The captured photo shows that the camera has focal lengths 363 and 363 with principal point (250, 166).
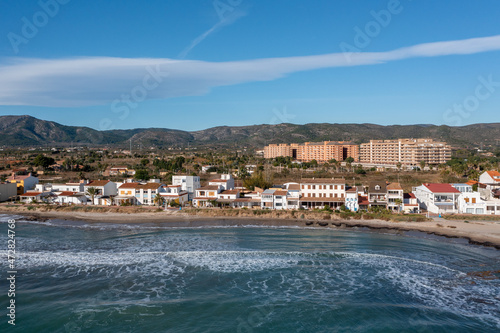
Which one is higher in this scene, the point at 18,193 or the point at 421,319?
the point at 18,193

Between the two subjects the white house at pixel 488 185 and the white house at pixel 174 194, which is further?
the white house at pixel 174 194

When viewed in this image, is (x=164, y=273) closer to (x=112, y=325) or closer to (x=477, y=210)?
(x=112, y=325)

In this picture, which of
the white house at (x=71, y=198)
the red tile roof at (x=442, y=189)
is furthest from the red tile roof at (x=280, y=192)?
the white house at (x=71, y=198)

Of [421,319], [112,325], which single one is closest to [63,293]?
[112,325]

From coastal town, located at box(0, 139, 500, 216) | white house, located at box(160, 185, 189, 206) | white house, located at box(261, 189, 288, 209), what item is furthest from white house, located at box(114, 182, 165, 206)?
white house, located at box(261, 189, 288, 209)

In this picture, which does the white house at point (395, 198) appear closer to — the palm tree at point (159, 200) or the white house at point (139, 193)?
the palm tree at point (159, 200)

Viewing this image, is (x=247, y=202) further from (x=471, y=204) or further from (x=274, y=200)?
(x=471, y=204)
